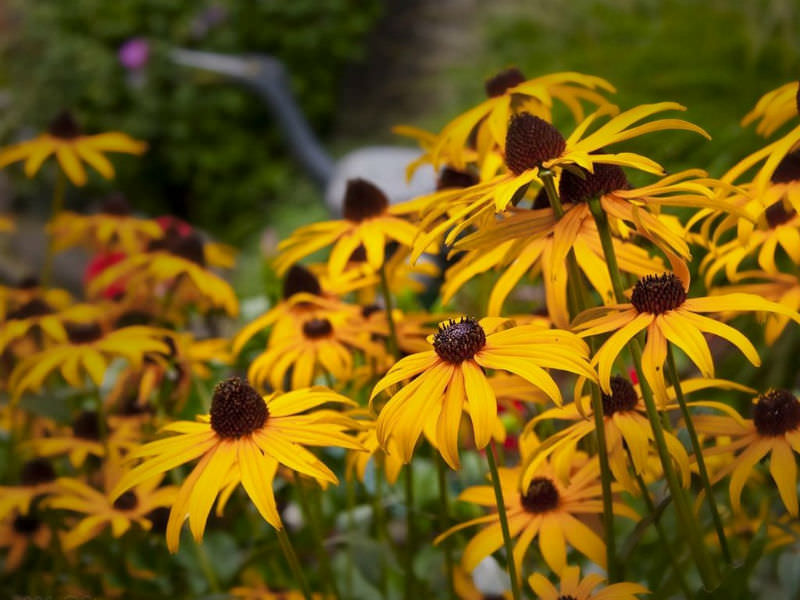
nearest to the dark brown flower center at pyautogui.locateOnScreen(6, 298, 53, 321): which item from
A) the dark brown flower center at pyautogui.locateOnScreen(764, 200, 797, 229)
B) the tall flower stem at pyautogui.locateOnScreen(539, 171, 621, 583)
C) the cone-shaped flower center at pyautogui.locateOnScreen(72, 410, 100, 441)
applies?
the cone-shaped flower center at pyautogui.locateOnScreen(72, 410, 100, 441)

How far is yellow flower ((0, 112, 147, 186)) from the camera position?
4.69 ft

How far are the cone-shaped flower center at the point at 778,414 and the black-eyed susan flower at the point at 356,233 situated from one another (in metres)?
0.37

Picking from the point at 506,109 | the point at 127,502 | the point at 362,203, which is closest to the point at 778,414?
the point at 506,109

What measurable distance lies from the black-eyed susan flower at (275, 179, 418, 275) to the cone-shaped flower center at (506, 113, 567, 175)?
275 mm

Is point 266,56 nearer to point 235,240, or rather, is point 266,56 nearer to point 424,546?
point 235,240

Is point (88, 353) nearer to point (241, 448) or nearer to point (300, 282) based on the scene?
point (300, 282)

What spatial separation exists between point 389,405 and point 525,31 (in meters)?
3.74

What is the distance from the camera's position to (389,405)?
2.47ft

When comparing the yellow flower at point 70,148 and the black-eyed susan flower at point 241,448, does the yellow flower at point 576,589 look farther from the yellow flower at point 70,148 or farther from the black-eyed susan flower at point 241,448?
the yellow flower at point 70,148

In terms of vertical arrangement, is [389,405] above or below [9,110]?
below

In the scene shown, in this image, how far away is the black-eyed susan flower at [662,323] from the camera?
750mm

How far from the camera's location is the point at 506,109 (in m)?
1.02

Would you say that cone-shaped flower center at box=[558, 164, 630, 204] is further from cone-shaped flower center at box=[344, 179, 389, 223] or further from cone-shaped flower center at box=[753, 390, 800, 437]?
cone-shaped flower center at box=[344, 179, 389, 223]

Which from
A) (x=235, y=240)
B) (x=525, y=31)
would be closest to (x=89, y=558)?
(x=525, y=31)
